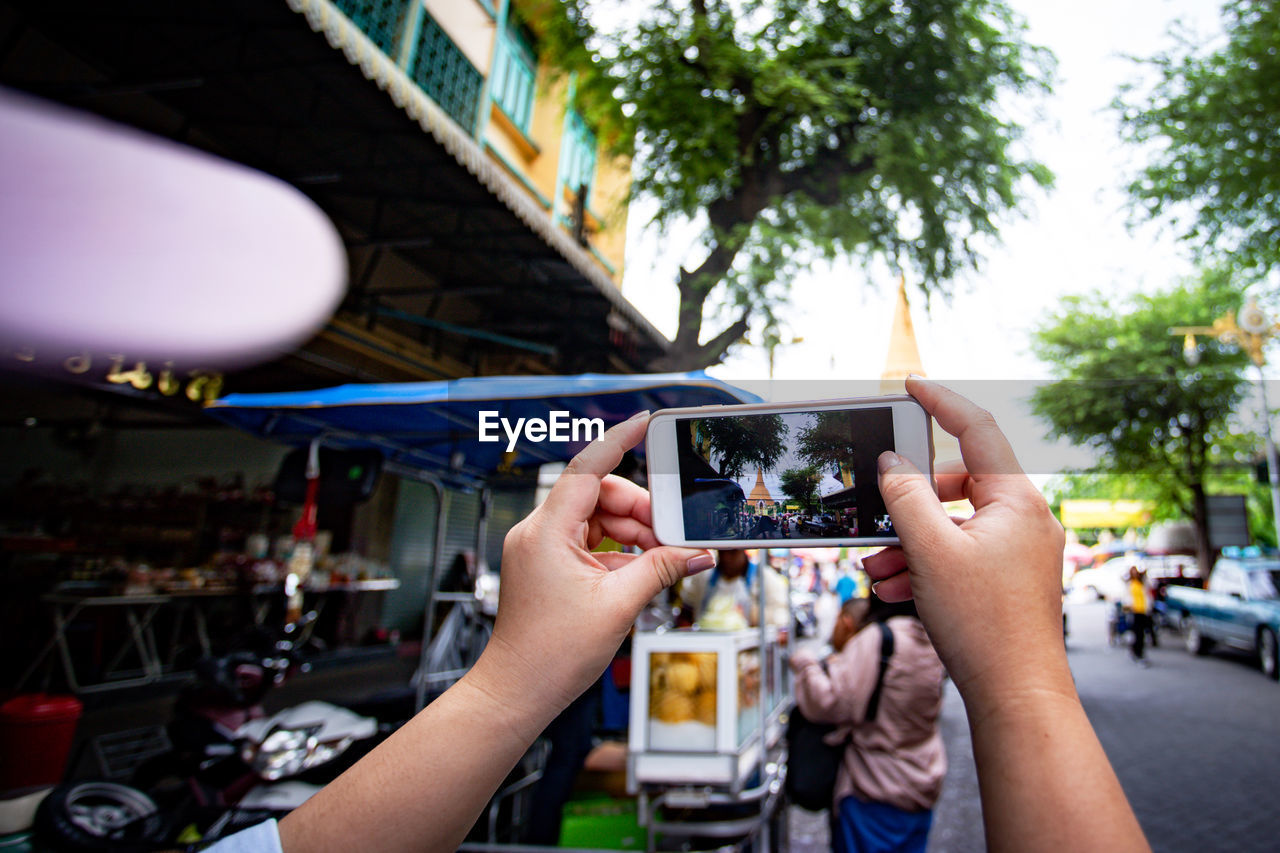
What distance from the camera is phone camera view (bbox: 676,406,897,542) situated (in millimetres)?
677

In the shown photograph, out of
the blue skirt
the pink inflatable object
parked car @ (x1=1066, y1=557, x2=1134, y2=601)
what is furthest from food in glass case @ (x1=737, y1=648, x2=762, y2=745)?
parked car @ (x1=1066, y1=557, x2=1134, y2=601)

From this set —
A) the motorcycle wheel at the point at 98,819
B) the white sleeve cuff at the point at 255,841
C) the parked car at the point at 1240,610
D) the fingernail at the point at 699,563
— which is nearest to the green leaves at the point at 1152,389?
the fingernail at the point at 699,563

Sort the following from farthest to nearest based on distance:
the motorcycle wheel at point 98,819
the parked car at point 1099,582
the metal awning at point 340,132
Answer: the parked car at point 1099,582, the motorcycle wheel at point 98,819, the metal awning at point 340,132

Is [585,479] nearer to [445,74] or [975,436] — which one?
[975,436]

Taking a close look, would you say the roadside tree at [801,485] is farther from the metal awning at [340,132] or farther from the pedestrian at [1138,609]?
the pedestrian at [1138,609]

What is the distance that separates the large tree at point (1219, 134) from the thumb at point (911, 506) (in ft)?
7.53

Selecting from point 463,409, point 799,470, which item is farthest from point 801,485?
point 463,409

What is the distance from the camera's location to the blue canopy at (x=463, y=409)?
2.98 feet

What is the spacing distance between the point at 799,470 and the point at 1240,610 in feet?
41.4

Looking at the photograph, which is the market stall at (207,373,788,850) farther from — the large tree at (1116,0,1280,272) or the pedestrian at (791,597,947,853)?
the large tree at (1116,0,1280,272)

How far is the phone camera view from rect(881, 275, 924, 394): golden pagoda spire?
116 millimetres

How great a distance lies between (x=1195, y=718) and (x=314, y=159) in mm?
9330

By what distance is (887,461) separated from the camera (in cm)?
67

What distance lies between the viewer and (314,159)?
377cm
